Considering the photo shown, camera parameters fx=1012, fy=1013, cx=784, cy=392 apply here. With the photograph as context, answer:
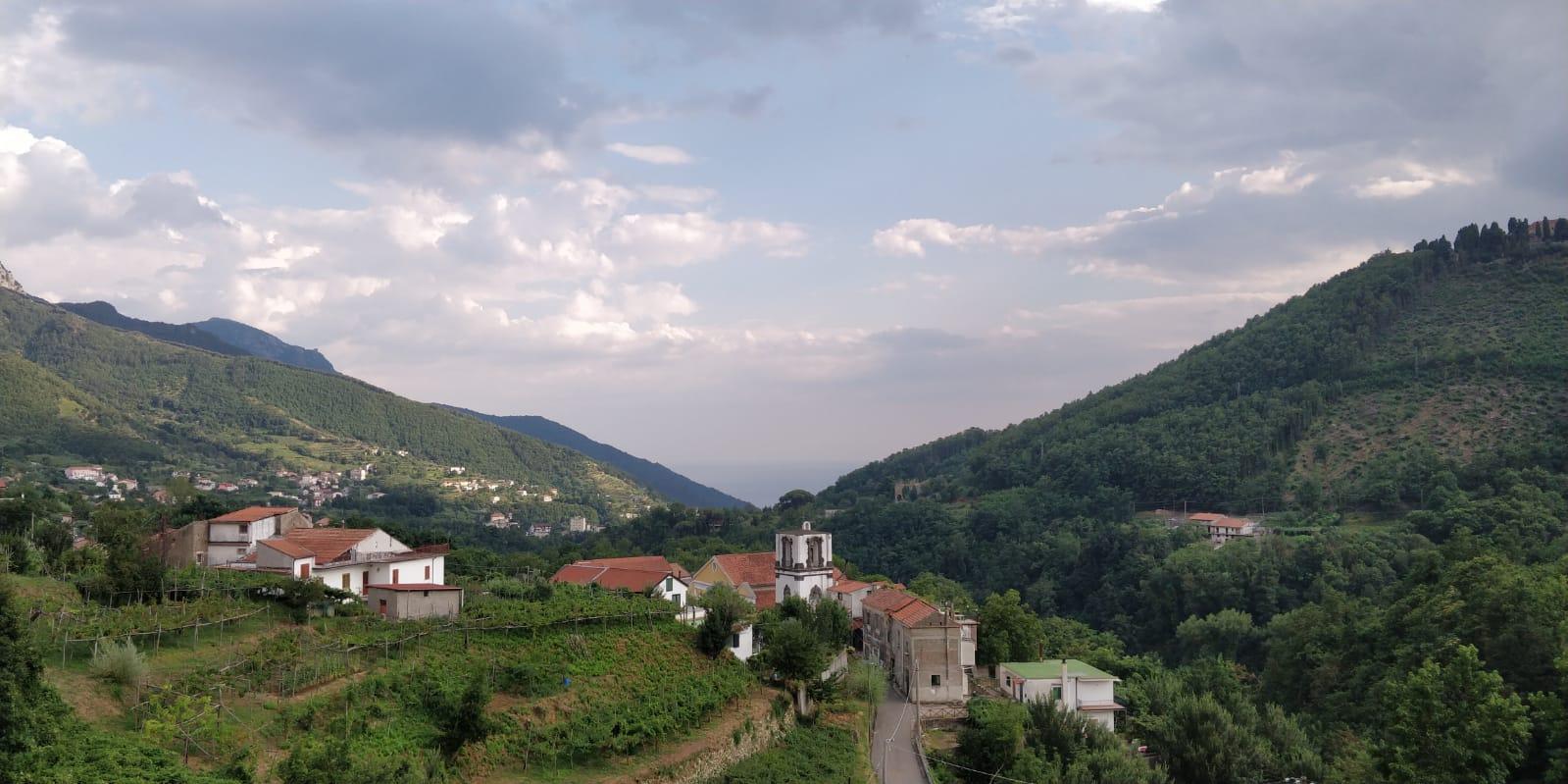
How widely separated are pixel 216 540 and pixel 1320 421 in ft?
324

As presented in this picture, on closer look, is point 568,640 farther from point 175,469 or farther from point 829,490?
point 829,490

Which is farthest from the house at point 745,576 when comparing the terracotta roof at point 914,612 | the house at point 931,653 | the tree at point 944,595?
the house at point 931,653

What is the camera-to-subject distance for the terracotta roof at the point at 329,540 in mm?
29047

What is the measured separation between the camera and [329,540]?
3017 cm

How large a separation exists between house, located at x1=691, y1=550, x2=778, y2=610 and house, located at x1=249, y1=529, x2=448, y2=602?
1446 cm

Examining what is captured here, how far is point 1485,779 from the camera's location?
2733 cm

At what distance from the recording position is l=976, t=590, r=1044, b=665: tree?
39.8 meters

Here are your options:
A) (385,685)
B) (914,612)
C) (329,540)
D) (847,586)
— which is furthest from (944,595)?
(385,685)

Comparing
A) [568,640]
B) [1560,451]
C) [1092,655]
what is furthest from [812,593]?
[1560,451]

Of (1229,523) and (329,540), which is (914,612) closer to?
(329,540)

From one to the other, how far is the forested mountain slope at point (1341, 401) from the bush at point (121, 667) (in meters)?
86.3

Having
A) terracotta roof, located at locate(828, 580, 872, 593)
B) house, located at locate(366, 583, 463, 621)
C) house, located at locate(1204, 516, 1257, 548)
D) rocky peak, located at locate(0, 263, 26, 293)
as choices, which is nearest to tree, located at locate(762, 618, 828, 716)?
house, located at locate(366, 583, 463, 621)

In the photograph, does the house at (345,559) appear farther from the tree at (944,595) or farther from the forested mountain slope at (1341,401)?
the forested mountain slope at (1341,401)

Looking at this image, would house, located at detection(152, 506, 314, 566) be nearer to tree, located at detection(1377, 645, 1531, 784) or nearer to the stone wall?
the stone wall
